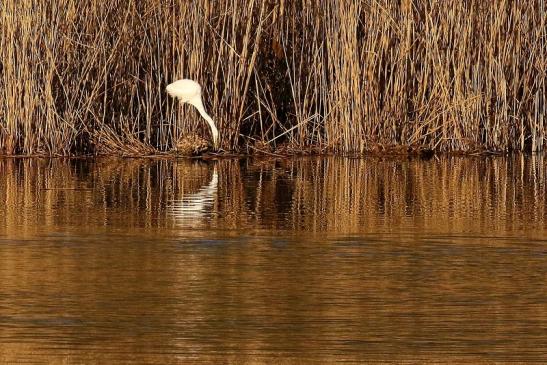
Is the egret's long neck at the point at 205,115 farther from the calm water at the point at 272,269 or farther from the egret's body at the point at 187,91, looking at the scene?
the calm water at the point at 272,269

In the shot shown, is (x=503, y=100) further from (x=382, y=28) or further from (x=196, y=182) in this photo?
(x=196, y=182)

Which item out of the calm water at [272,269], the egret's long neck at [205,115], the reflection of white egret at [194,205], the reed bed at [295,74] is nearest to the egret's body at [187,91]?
the egret's long neck at [205,115]

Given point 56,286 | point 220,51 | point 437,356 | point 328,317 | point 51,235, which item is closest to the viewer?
point 437,356

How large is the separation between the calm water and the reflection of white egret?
0.01m

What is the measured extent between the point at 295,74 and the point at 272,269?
6258 millimetres

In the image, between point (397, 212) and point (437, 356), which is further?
point (397, 212)

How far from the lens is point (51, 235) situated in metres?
6.94

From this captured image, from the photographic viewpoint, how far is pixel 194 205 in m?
8.27

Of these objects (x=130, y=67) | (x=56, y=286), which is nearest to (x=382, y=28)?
(x=130, y=67)

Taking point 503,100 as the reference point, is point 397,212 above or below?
below

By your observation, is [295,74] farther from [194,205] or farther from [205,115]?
[194,205]

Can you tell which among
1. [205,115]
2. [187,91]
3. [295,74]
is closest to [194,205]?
[187,91]

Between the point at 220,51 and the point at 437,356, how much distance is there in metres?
7.59

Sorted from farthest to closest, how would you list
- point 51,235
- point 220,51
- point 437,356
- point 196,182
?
point 220,51 → point 196,182 → point 51,235 → point 437,356
